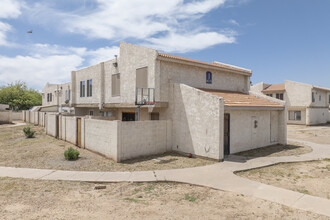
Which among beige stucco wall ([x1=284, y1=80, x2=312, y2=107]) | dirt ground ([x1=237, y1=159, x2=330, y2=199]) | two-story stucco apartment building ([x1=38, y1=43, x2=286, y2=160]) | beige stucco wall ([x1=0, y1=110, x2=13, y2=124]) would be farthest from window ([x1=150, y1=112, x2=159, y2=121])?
beige stucco wall ([x1=0, y1=110, x2=13, y2=124])

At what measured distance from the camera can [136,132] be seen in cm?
1176

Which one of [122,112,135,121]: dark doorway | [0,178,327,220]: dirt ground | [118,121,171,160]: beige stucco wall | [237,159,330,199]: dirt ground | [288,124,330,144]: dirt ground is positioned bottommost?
[0,178,327,220]: dirt ground

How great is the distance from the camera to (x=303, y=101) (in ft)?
104

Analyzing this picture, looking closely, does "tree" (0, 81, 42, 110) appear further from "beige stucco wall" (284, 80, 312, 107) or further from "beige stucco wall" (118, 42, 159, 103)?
"beige stucco wall" (284, 80, 312, 107)

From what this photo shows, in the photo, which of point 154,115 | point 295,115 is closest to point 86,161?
point 154,115

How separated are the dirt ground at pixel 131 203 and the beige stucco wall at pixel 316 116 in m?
30.6

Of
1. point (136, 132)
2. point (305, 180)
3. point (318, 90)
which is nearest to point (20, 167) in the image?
point (136, 132)

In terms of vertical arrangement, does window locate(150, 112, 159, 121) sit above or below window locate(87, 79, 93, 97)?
below

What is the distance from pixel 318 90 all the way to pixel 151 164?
3374 centimetres

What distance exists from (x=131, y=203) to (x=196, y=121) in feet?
21.6

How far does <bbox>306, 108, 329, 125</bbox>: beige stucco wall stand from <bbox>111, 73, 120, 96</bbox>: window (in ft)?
91.7

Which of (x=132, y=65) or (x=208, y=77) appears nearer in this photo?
(x=132, y=65)

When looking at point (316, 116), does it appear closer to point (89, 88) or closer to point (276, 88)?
point (276, 88)

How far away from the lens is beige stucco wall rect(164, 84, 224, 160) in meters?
11.0
